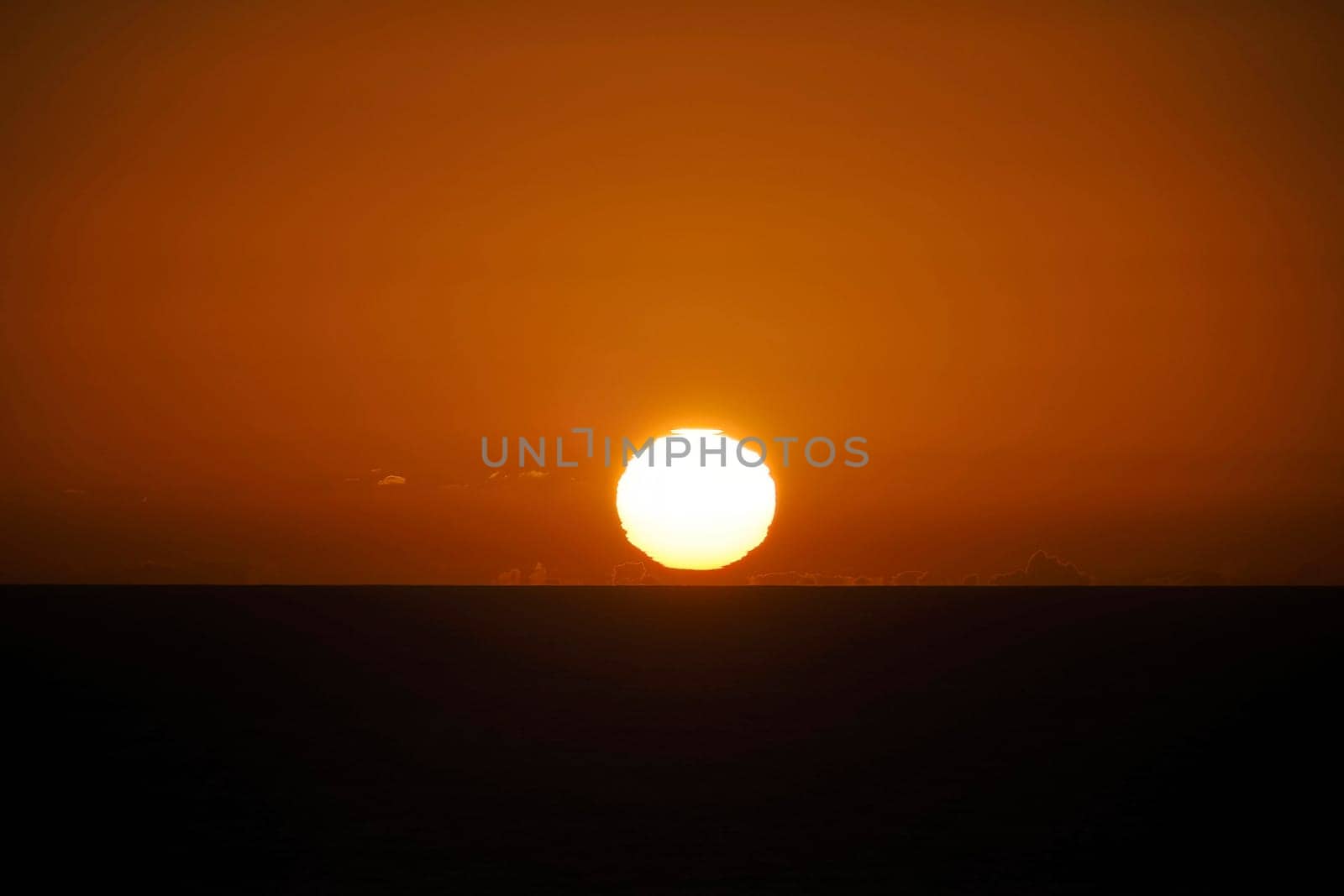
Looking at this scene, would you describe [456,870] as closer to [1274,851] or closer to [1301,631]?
[1274,851]

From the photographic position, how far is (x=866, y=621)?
13.0m

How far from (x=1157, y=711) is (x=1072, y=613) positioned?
6.07 m

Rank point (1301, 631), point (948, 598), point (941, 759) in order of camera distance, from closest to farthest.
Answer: point (941, 759), point (1301, 631), point (948, 598)

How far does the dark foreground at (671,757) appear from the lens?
4.97 m

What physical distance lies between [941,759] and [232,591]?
14660mm

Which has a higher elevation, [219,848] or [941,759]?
[941,759]

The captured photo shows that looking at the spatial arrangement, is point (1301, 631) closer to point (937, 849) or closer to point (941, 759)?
point (941, 759)

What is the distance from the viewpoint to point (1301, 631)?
12.9m

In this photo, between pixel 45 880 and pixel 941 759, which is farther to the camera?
pixel 941 759

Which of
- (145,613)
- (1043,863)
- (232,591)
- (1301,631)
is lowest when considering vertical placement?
(1043,863)

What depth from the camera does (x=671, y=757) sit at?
673cm

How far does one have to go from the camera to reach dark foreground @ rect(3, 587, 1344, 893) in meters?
4.97

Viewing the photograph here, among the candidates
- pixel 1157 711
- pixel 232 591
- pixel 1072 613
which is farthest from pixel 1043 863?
pixel 232 591

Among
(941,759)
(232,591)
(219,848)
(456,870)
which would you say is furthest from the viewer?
(232,591)
